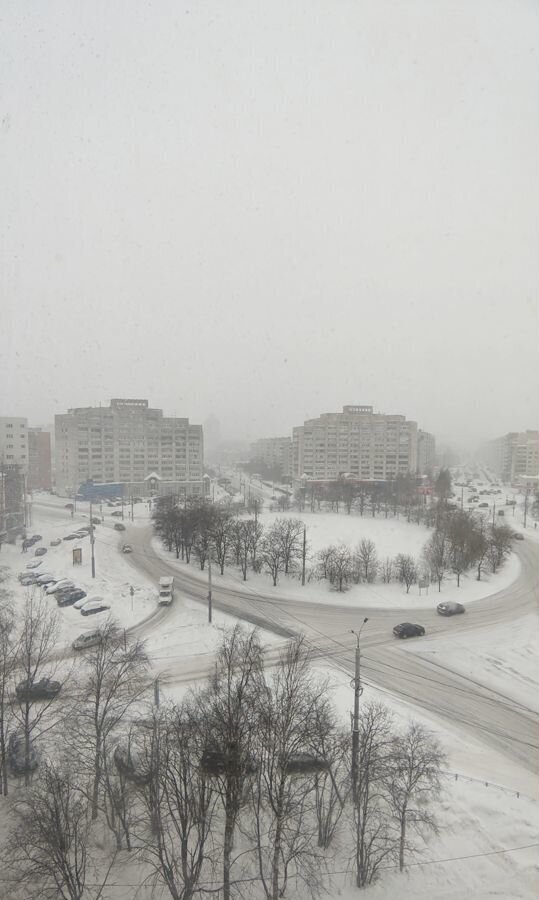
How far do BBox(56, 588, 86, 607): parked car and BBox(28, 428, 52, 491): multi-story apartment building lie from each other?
26689mm

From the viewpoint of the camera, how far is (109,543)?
22.0m

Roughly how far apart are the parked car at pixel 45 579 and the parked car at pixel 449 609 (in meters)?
13.6

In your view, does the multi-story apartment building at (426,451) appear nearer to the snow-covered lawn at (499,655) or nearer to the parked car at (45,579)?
the snow-covered lawn at (499,655)

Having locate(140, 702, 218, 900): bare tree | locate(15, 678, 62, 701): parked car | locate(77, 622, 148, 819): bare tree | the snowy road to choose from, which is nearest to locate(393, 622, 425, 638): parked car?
the snowy road

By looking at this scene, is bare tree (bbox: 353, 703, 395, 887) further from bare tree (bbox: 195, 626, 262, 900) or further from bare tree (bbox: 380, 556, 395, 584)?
bare tree (bbox: 380, 556, 395, 584)

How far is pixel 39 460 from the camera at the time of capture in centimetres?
4103

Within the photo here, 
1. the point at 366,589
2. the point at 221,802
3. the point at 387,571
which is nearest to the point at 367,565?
the point at 387,571

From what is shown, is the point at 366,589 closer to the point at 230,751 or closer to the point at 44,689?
the point at 44,689

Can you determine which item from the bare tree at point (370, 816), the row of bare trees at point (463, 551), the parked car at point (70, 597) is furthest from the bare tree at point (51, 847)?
the row of bare trees at point (463, 551)

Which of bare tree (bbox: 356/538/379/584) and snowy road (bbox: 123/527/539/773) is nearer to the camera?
snowy road (bbox: 123/527/539/773)

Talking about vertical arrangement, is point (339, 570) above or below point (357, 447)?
below

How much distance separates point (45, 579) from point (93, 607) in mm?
3792

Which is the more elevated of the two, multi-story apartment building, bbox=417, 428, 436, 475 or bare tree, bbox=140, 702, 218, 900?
multi-story apartment building, bbox=417, 428, 436, 475

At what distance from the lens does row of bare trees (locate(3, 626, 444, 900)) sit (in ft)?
13.4
